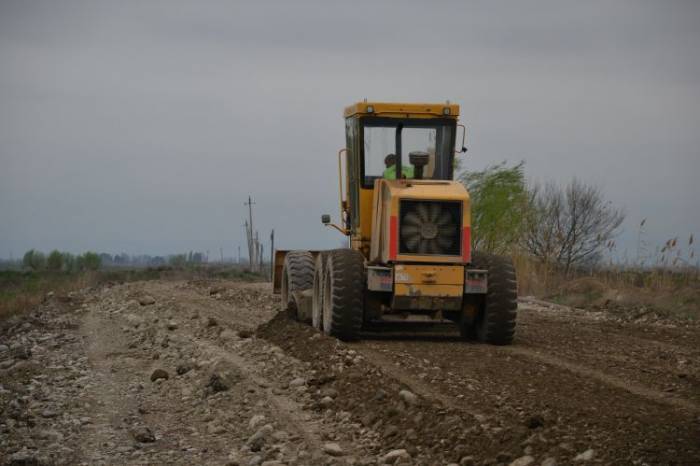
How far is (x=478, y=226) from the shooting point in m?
30.5

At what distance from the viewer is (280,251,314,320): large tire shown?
1672cm

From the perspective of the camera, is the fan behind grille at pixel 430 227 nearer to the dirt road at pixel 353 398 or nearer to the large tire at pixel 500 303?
the large tire at pixel 500 303

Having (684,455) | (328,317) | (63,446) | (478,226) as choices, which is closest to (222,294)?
(478,226)

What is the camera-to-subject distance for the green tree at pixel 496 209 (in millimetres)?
30484

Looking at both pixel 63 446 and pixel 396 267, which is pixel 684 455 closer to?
pixel 63 446

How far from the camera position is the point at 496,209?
30.5 meters

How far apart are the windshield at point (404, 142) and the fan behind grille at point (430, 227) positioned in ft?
3.52

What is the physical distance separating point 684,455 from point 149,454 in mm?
4378

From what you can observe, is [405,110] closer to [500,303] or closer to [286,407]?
[500,303]

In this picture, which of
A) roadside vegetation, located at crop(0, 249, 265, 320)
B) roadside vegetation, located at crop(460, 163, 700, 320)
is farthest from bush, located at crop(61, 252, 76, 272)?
roadside vegetation, located at crop(460, 163, 700, 320)

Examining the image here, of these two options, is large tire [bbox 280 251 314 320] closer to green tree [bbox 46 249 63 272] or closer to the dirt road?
the dirt road

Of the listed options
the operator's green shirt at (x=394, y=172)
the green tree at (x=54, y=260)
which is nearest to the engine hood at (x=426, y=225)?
the operator's green shirt at (x=394, y=172)

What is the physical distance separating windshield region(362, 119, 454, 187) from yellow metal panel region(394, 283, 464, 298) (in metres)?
1.95

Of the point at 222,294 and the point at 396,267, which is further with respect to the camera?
the point at 222,294
